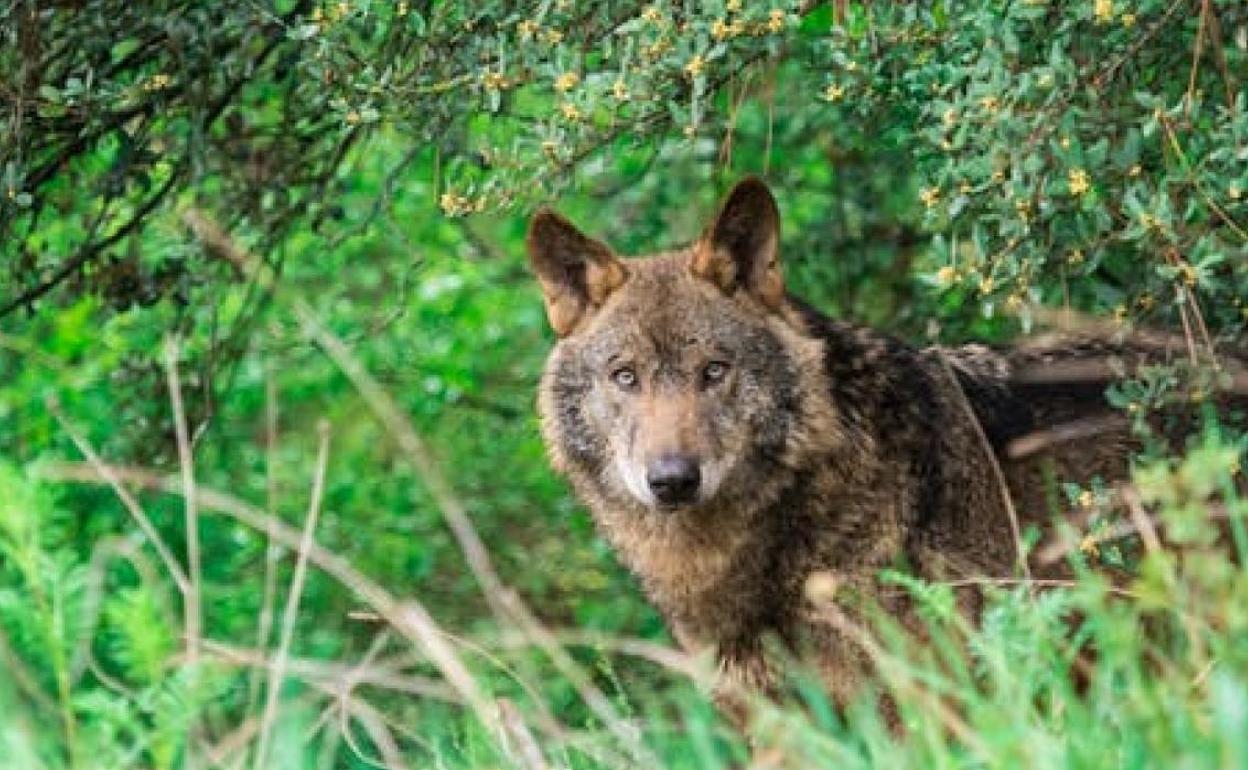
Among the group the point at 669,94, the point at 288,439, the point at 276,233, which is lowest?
the point at 288,439

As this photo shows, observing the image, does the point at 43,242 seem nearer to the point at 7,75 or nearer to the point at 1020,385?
the point at 7,75

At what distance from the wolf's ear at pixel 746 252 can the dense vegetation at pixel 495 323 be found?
0.91ft

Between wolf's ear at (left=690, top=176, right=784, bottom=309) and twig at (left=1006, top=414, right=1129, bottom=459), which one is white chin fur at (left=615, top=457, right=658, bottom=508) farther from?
twig at (left=1006, top=414, right=1129, bottom=459)

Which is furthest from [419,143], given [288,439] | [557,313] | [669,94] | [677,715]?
[288,439]

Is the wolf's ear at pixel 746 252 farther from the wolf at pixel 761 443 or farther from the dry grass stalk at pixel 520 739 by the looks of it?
the dry grass stalk at pixel 520 739

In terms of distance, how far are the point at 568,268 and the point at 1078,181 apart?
1.75 m

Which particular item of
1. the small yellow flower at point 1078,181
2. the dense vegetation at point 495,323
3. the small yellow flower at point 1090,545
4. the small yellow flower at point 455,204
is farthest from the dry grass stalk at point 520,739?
the small yellow flower at point 455,204

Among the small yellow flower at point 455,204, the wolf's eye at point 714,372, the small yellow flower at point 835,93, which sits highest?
the small yellow flower at point 835,93

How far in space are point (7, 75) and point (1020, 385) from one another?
276 cm

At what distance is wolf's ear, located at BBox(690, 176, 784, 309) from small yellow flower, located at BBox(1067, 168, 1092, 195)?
3.93 feet

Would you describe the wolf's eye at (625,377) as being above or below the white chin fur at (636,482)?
above

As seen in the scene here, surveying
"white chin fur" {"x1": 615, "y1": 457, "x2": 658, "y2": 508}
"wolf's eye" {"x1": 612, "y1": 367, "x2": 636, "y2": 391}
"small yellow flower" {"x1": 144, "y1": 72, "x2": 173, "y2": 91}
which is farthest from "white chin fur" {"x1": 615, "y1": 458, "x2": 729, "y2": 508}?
"small yellow flower" {"x1": 144, "y1": 72, "x2": 173, "y2": 91}

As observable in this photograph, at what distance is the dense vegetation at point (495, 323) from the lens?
4.11m

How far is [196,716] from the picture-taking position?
13.2ft
